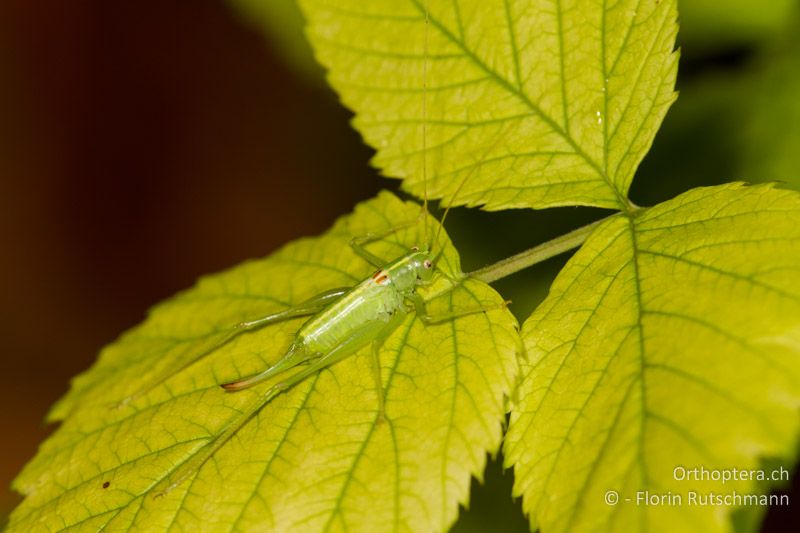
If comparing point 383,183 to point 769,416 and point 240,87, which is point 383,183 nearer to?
point 240,87

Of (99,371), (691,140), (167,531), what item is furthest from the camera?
(691,140)

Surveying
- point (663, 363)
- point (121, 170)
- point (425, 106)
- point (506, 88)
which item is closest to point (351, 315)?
point (425, 106)

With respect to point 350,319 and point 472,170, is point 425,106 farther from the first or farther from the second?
point 350,319

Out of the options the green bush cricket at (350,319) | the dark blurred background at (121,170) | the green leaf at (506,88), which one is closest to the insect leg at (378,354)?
the green bush cricket at (350,319)

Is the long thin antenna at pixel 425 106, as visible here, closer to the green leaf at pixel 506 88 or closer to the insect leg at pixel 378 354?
the green leaf at pixel 506 88

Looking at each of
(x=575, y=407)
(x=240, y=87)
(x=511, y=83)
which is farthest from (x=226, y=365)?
(x=240, y=87)

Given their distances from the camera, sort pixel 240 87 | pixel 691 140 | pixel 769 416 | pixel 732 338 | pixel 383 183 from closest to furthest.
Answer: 1. pixel 769 416
2. pixel 732 338
3. pixel 691 140
4. pixel 383 183
5. pixel 240 87

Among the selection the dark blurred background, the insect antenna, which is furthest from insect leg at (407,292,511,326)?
the dark blurred background
